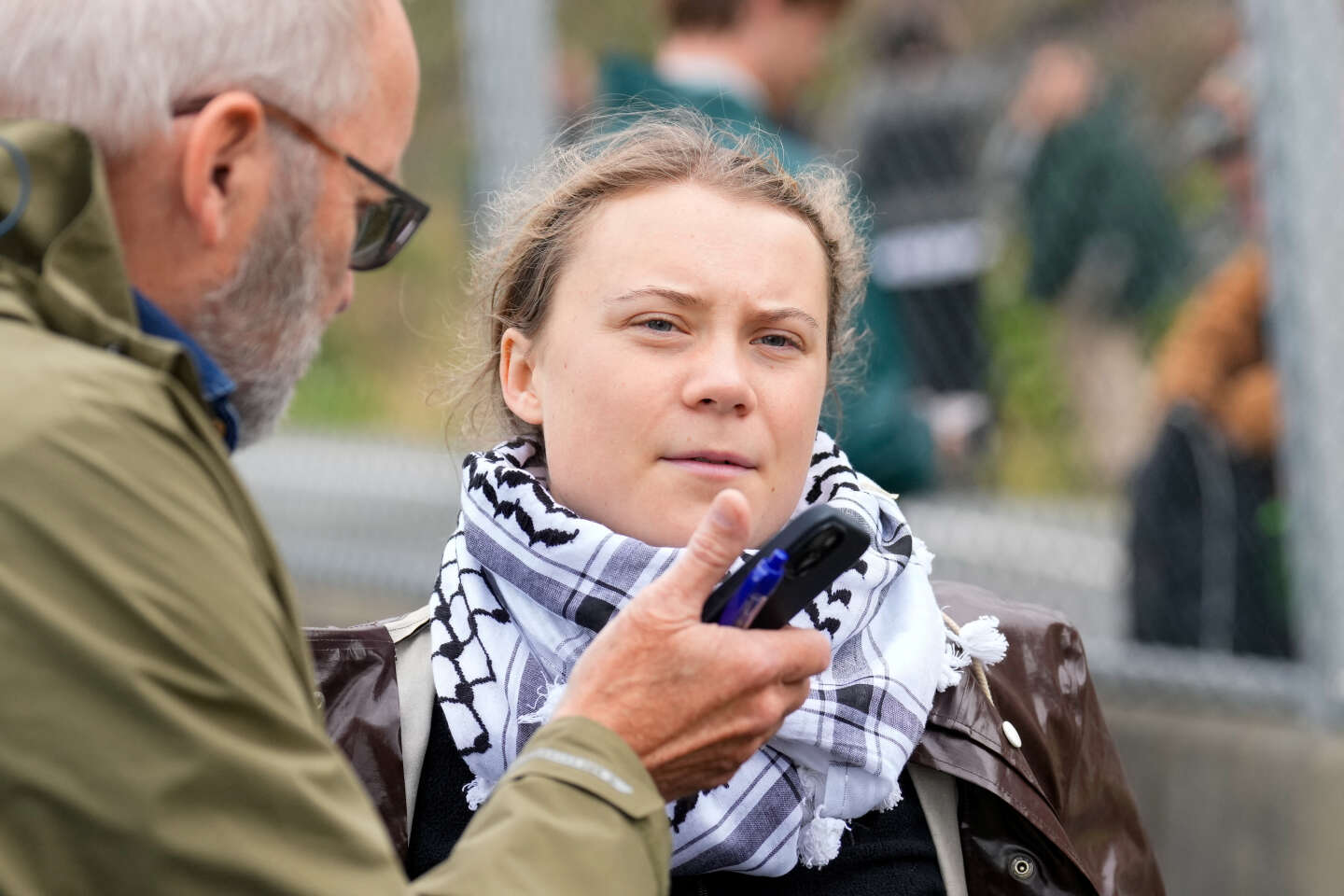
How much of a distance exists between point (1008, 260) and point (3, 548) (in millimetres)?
7671

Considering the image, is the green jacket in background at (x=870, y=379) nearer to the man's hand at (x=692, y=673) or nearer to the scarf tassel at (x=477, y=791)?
the scarf tassel at (x=477, y=791)

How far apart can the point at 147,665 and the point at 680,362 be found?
99cm

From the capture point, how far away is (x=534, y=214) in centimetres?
254

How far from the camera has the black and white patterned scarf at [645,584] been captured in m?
2.10

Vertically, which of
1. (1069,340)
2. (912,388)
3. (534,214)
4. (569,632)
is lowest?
(1069,340)

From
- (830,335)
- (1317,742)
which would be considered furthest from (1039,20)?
(830,335)

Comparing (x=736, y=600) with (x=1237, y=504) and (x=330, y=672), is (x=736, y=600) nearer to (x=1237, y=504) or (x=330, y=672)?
(x=330, y=672)

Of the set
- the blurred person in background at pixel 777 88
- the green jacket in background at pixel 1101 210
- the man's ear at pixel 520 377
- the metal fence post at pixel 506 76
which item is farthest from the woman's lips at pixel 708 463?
the green jacket in background at pixel 1101 210

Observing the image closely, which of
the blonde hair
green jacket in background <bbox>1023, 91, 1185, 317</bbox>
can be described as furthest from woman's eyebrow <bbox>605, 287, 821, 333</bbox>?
green jacket in background <bbox>1023, 91, 1185, 317</bbox>

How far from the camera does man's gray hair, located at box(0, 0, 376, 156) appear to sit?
1673 millimetres

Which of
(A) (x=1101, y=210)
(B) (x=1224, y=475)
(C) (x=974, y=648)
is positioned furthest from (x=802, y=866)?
(A) (x=1101, y=210)

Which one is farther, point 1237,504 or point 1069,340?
point 1069,340

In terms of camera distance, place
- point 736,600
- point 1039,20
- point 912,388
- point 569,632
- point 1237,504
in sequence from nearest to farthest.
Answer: point 736,600
point 569,632
point 1237,504
point 912,388
point 1039,20

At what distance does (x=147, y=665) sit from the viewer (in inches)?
53.5
